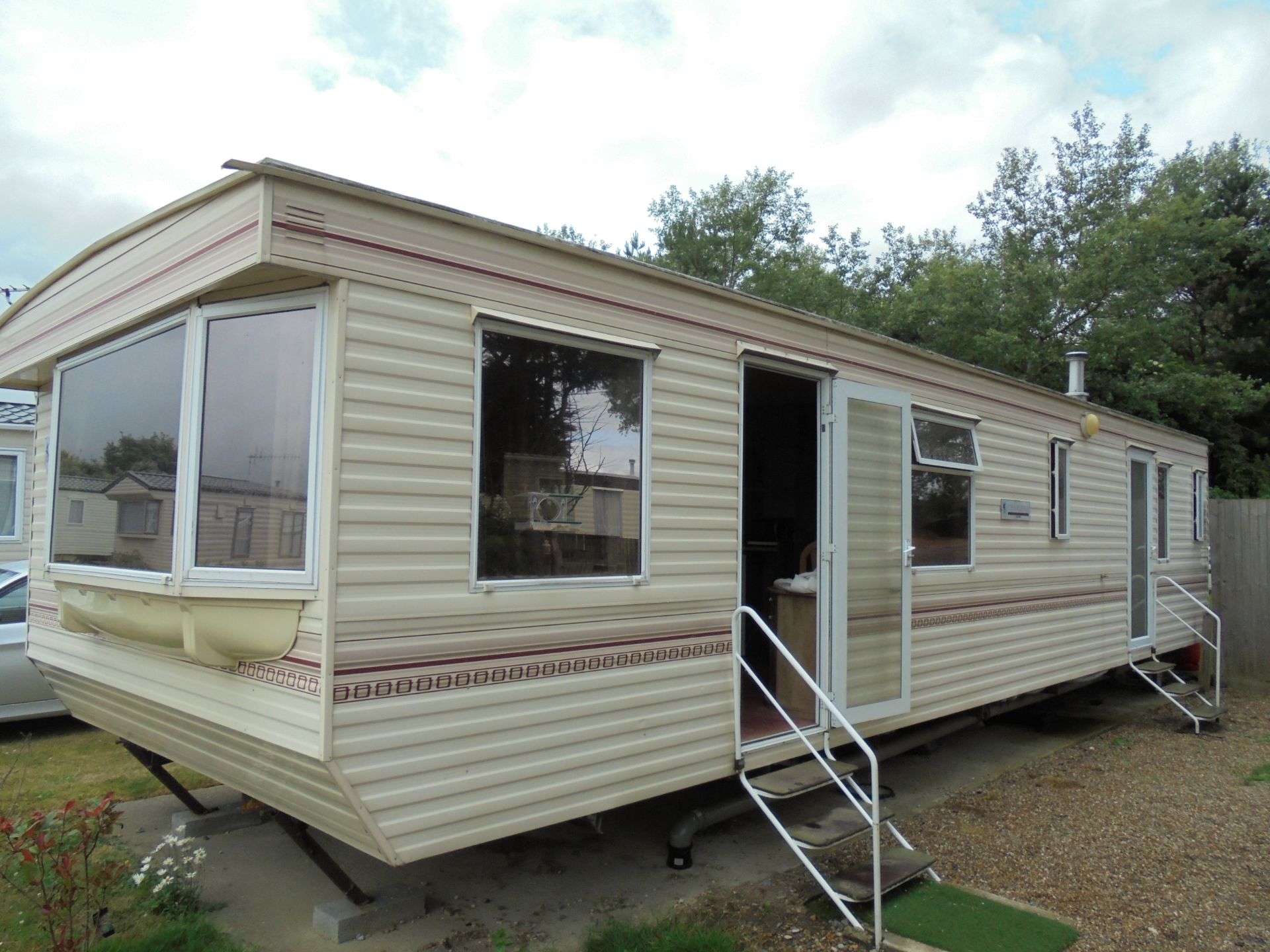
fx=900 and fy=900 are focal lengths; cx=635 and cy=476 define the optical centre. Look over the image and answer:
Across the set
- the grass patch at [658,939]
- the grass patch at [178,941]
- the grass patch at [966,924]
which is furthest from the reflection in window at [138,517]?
the grass patch at [966,924]

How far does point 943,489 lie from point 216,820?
4.85 meters

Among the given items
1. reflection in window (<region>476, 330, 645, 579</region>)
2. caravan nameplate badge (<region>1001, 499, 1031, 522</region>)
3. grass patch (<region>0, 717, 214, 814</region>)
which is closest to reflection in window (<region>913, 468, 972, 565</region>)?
caravan nameplate badge (<region>1001, 499, 1031, 522</region>)

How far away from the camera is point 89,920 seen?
144 inches

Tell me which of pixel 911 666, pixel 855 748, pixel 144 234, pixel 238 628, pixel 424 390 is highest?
pixel 144 234

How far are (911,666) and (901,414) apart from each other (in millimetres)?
1565

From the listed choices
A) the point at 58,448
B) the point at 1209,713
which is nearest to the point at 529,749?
the point at 58,448

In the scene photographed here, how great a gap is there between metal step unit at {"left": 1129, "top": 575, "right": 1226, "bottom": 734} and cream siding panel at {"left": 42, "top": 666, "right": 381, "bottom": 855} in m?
7.43

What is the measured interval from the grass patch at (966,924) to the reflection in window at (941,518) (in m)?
2.14

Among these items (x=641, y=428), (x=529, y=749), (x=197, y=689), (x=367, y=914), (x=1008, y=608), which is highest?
(x=641, y=428)

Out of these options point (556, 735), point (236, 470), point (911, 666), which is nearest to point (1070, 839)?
point (911, 666)

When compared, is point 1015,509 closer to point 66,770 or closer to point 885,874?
point 885,874

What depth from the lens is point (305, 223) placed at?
3025mm

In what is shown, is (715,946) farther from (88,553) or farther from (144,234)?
(144,234)

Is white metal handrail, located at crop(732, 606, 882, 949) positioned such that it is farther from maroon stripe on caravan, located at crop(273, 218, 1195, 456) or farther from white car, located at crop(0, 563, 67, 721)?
white car, located at crop(0, 563, 67, 721)
